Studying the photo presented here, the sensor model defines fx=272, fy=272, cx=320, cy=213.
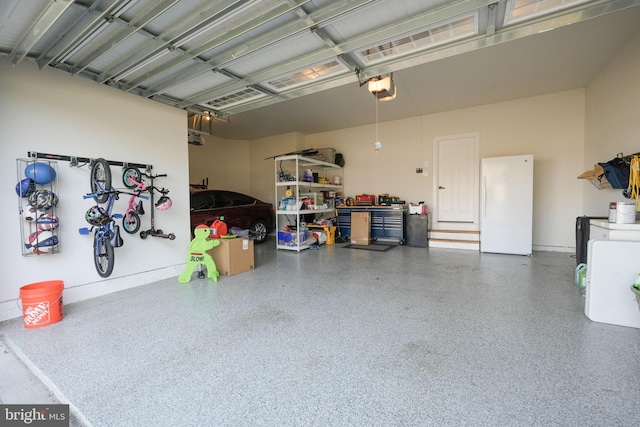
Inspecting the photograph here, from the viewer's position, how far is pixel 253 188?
788 cm

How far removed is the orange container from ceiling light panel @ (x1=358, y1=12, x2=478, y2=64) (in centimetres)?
332

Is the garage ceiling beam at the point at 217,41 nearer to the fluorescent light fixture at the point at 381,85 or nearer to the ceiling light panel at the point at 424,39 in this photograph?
the ceiling light panel at the point at 424,39

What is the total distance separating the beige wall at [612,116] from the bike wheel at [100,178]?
5575mm

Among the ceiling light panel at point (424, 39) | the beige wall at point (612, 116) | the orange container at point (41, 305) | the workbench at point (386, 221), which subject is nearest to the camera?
the ceiling light panel at point (424, 39)

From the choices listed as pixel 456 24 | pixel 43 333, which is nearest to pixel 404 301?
pixel 456 24

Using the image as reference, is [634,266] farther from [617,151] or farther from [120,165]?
[120,165]

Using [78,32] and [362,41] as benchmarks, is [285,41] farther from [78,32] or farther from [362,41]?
[78,32]

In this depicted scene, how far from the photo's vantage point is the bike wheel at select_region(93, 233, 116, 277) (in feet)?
9.17

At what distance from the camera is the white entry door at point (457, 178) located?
5.53 meters

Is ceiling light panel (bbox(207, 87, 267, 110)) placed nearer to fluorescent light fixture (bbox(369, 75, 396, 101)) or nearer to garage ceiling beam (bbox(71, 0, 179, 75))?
garage ceiling beam (bbox(71, 0, 179, 75))

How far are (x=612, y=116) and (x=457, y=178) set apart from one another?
2.38 m

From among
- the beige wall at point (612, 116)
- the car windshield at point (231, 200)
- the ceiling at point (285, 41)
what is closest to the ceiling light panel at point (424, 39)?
the ceiling at point (285, 41)

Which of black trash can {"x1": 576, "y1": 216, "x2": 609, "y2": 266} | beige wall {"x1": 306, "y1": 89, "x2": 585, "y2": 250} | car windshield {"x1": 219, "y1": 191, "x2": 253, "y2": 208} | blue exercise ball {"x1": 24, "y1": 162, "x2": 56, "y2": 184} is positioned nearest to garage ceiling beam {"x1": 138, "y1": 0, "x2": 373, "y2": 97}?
blue exercise ball {"x1": 24, "y1": 162, "x2": 56, "y2": 184}

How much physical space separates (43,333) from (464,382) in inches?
117
